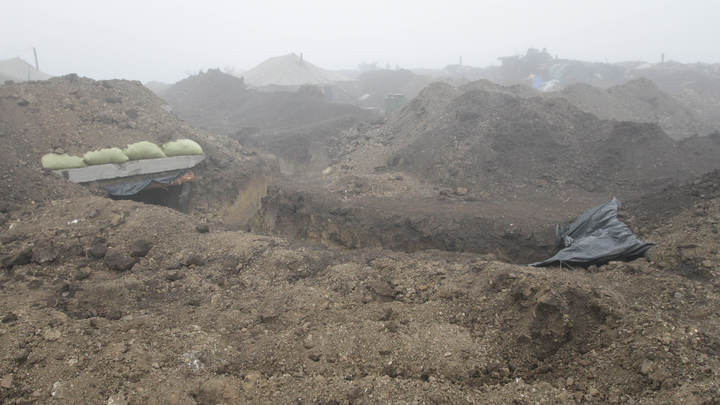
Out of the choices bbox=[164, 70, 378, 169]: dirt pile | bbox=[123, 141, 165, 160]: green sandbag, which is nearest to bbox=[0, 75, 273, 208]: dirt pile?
bbox=[123, 141, 165, 160]: green sandbag

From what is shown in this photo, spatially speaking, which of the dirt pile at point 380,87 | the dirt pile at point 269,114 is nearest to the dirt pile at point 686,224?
the dirt pile at point 269,114

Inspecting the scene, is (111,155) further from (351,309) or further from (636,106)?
(636,106)

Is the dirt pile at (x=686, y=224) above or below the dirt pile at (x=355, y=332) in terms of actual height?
above

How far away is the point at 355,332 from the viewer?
11.8 ft

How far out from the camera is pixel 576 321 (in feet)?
10.6

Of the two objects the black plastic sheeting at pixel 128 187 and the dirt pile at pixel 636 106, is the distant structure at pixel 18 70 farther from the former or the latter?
the dirt pile at pixel 636 106

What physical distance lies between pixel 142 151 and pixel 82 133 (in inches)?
79.2

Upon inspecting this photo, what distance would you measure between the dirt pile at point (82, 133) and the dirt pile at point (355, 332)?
2901 mm

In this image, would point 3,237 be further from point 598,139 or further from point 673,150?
point 673,150

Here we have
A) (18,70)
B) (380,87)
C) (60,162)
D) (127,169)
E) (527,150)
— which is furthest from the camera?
(380,87)

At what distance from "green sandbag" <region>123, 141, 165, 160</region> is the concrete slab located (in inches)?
3.5

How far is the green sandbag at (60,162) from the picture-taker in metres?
7.94

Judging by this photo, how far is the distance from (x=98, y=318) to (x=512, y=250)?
576cm

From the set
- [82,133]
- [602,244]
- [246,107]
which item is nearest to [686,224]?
[602,244]
